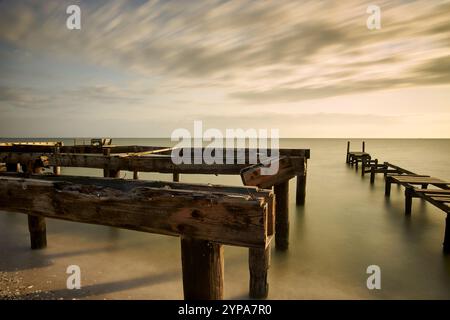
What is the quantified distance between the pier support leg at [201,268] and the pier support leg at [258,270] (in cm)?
197

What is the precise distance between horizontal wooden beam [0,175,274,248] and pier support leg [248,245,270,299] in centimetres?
222

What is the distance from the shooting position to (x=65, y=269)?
5.25 metres

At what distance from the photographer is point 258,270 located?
414 centimetres

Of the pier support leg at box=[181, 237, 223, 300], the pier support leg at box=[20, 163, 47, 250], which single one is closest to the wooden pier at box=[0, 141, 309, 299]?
the pier support leg at box=[181, 237, 223, 300]

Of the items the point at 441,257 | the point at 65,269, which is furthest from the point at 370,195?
the point at 65,269

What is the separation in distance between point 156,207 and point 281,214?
412 cm

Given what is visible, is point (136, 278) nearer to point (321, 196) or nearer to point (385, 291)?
point (385, 291)

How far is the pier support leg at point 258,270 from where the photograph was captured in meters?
4.02

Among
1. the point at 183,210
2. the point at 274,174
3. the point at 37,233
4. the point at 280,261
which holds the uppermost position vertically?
the point at 183,210

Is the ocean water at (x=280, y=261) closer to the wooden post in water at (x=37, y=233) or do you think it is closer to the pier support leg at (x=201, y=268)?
the wooden post in water at (x=37, y=233)

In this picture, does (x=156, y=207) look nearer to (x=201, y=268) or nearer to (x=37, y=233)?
(x=201, y=268)

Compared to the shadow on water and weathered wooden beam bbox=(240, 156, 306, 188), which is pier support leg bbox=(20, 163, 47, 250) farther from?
weathered wooden beam bbox=(240, 156, 306, 188)

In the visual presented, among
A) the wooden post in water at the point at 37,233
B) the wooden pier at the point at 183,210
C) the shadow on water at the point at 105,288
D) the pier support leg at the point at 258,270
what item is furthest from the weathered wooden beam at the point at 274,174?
the wooden post in water at the point at 37,233

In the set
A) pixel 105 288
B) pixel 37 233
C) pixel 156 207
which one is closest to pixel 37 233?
pixel 37 233
